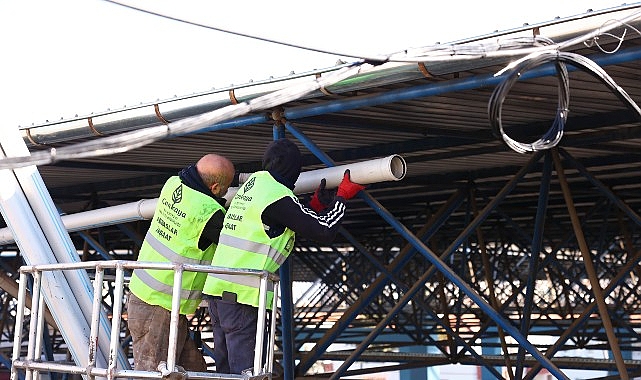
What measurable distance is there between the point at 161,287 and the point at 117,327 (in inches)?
40.4

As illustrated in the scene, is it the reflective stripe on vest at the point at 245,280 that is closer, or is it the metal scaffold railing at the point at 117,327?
the metal scaffold railing at the point at 117,327

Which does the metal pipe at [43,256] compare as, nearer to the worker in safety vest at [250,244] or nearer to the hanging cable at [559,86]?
the worker in safety vest at [250,244]

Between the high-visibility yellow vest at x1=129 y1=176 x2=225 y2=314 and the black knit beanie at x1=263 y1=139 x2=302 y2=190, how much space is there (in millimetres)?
448

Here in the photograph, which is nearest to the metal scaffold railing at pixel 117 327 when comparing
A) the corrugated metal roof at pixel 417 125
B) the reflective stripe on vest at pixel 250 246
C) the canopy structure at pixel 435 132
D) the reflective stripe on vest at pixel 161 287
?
the reflective stripe on vest at pixel 250 246

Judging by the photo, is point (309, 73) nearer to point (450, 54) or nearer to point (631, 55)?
point (450, 54)

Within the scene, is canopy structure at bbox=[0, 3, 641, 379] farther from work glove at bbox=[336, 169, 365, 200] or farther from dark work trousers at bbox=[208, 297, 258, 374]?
dark work trousers at bbox=[208, 297, 258, 374]

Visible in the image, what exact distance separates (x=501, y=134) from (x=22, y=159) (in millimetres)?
2604

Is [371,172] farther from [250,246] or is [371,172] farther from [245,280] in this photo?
[245,280]

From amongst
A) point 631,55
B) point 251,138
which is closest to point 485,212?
point 251,138

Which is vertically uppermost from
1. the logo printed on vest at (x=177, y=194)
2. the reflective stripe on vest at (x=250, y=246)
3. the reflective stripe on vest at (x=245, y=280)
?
the logo printed on vest at (x=177, y=194)

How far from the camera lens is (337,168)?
25.2ft

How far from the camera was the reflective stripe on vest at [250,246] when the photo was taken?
6.28 m

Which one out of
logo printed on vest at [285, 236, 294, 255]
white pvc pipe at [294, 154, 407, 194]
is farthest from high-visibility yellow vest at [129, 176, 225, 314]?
white pvc pipe at [294, 154, 407, 194]

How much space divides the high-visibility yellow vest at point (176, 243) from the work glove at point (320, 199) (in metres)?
1.13
